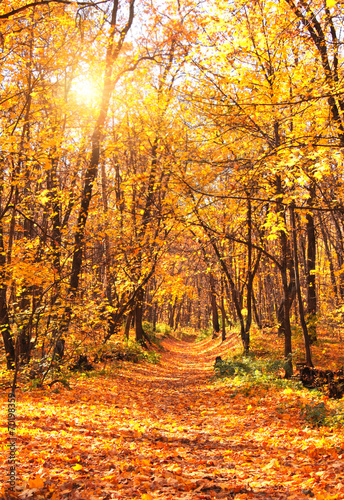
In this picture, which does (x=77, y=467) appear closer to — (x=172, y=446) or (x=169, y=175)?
(x=172, y=446)

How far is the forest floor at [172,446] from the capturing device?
3324mm

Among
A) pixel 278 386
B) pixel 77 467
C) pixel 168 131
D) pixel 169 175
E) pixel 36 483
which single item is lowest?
pixel 278 386

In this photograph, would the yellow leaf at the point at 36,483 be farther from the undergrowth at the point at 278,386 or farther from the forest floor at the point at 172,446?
the undergrowth at the point at 278,386

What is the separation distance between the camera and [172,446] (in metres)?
4.84

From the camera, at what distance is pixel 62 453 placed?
13.3 feet

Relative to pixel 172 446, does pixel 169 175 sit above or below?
above

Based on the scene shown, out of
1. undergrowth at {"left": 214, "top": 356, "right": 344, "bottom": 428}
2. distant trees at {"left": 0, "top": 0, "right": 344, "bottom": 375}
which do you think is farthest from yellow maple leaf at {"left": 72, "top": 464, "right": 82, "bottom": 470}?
undergrowth at {"left": 214, "top": 356, "right": 344, "bottom": 428}

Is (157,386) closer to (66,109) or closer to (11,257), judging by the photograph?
(11,257)

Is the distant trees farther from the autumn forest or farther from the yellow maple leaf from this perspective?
the yellow maple leaf

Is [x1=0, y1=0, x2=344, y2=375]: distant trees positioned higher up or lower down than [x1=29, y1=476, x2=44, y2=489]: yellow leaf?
higher up

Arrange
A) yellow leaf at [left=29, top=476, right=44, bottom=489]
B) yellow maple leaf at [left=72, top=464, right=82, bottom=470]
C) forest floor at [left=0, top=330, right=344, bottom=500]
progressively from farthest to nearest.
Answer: yellow maple leaf at [left=72, top=464, right=82, bottom=470] → forest floor at [left=0, top=330, right=344, bottom=500] → yellow leaf at [left=29, top=476, right=44, bottom=489]

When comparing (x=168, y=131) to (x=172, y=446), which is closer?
(x=172, y=446)

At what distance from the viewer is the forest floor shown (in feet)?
10.9

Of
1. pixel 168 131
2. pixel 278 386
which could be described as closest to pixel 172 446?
pixel 278 386
